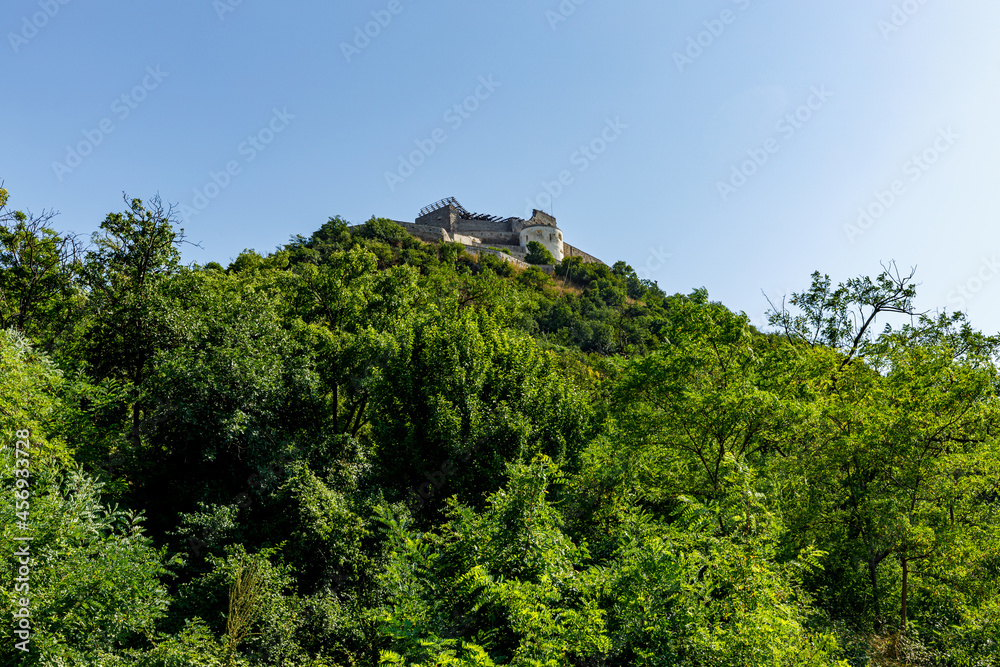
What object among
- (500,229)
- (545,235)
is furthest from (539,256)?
(500,229)

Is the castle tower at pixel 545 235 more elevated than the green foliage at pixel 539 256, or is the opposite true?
the castle tower at pixel 545 235

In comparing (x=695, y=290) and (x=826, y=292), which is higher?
(x=826, y=292)

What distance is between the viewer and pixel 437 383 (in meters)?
13.4

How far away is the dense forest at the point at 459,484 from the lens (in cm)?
676

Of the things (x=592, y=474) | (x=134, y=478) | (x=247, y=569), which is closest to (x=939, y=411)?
(x=592, y=474)

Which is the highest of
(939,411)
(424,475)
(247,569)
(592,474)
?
(939,411)

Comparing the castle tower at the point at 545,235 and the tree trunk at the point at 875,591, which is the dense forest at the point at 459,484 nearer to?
the tree trunk at the point at 875,591

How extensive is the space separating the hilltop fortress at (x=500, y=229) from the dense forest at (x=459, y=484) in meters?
62.5

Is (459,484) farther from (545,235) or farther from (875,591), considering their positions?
(545,235)

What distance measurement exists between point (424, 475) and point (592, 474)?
14.4ft

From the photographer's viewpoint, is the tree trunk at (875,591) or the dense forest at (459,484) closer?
the dense forest at (459,484)

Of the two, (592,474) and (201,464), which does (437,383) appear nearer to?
(592,474)

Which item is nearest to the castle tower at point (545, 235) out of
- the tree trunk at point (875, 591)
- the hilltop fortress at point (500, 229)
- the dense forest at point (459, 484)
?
the hilltop fortress at point (500, 229)

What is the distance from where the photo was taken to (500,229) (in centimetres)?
8775
